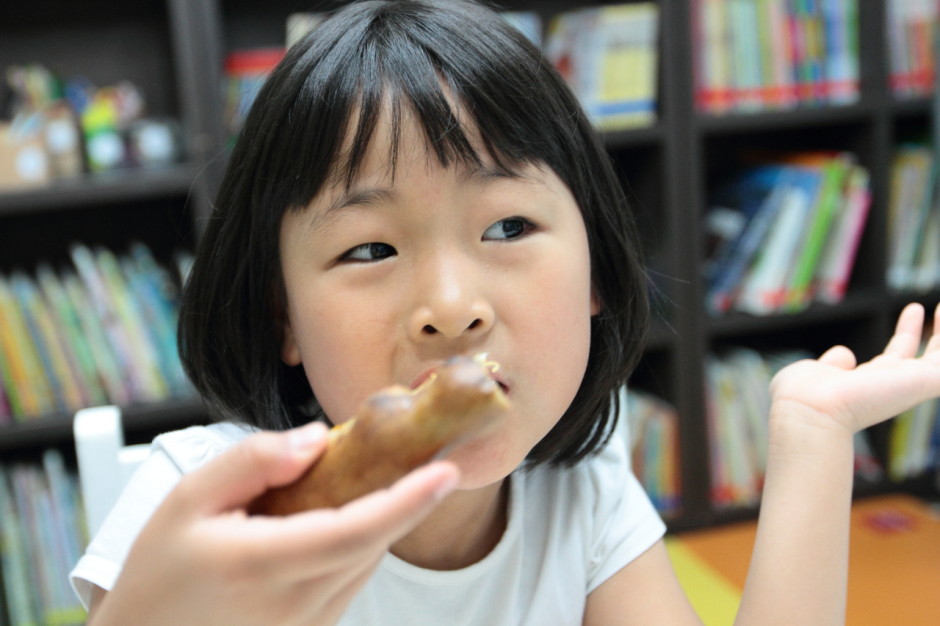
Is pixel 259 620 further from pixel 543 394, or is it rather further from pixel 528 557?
pixel 528 557

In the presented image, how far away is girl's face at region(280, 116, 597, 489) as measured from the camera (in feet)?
1.93

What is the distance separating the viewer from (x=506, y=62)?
2.26 ft

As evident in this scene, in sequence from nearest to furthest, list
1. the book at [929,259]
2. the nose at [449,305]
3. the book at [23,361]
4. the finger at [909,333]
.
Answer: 1. the nose at [449,305]
2. the finger at [909,333]
3. the book at [23,361]
4. the book at [929,259]

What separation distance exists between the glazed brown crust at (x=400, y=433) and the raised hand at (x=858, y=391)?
0.48m

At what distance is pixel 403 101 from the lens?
0.64 metres

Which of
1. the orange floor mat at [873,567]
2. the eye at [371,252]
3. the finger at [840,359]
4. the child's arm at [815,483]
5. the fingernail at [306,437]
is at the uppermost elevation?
the eye at [371,252]

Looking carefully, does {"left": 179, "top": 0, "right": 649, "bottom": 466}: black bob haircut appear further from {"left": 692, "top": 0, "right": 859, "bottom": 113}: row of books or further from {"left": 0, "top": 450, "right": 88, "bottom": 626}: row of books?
{"left": 692, "top": 0, "right": 859, "bottom": 113}: row of books

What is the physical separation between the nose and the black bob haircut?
3.7 inches

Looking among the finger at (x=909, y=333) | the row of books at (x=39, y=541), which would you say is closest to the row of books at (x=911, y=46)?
the finger at (x=909, y=333)

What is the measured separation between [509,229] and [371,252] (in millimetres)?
113

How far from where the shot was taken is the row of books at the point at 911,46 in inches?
79.9

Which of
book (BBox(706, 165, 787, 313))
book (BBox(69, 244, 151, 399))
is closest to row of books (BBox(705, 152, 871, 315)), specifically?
book (BBox(706, 165, 787, 313))

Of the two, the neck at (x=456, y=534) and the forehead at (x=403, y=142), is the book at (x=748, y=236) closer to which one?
the neck at (x=456, y=534)

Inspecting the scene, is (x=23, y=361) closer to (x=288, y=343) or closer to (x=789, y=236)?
(x=288, y=343)
